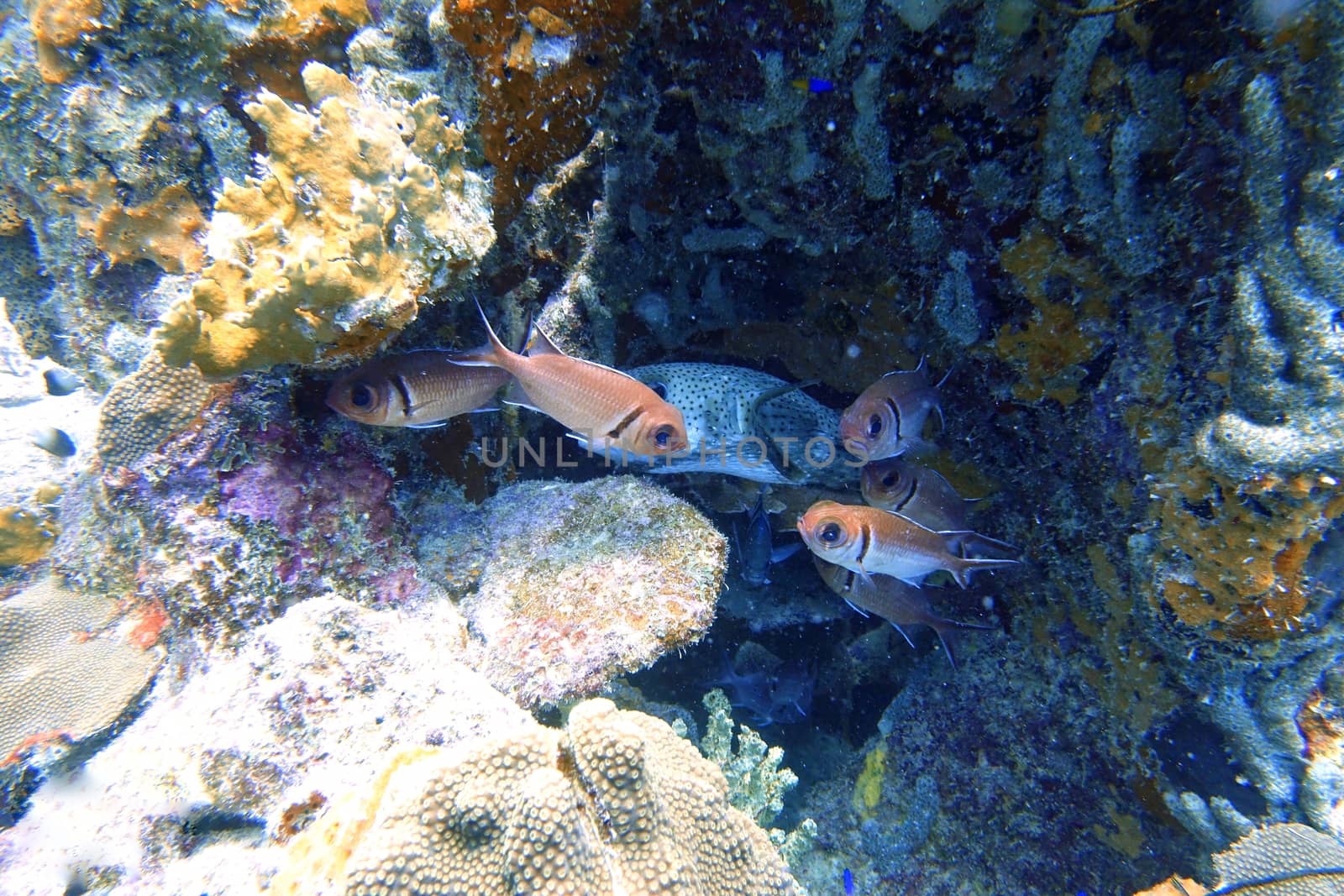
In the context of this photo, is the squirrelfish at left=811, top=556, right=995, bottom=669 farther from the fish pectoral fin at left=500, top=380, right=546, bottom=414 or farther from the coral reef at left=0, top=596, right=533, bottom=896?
the coral reef at left=0, top=596, right=533, bottom=896

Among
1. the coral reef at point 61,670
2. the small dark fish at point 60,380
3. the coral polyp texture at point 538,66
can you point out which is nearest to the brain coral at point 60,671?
the coral reef at point 61,670

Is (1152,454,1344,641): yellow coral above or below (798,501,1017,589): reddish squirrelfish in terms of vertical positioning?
above

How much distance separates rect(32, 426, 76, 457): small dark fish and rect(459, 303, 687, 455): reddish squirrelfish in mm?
6096

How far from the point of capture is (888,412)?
9.76ft

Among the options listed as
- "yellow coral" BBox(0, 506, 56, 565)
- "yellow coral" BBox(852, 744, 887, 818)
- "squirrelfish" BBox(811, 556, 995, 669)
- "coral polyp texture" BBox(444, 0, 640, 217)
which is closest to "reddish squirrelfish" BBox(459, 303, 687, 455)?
"coral polyp texture" BBox(444, 0, 640, 217)

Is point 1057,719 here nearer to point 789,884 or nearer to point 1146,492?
point 1146,492

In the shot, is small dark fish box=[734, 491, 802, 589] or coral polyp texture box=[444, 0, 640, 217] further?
small dark fish box=[734, 491, 802, 589]

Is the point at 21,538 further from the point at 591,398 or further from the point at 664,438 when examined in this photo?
the point at 664,438

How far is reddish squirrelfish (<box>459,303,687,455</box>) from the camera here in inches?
102

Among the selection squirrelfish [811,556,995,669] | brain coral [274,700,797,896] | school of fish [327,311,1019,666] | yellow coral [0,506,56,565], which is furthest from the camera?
yellow coral [0,506,56,565]

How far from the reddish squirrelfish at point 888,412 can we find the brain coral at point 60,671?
4466mm

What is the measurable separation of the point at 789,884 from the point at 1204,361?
110 inches

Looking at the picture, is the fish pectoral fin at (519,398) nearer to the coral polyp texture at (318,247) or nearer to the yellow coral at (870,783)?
the coral polyp texture at (318,247)

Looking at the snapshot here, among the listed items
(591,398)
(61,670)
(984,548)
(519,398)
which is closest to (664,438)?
(591,398)
